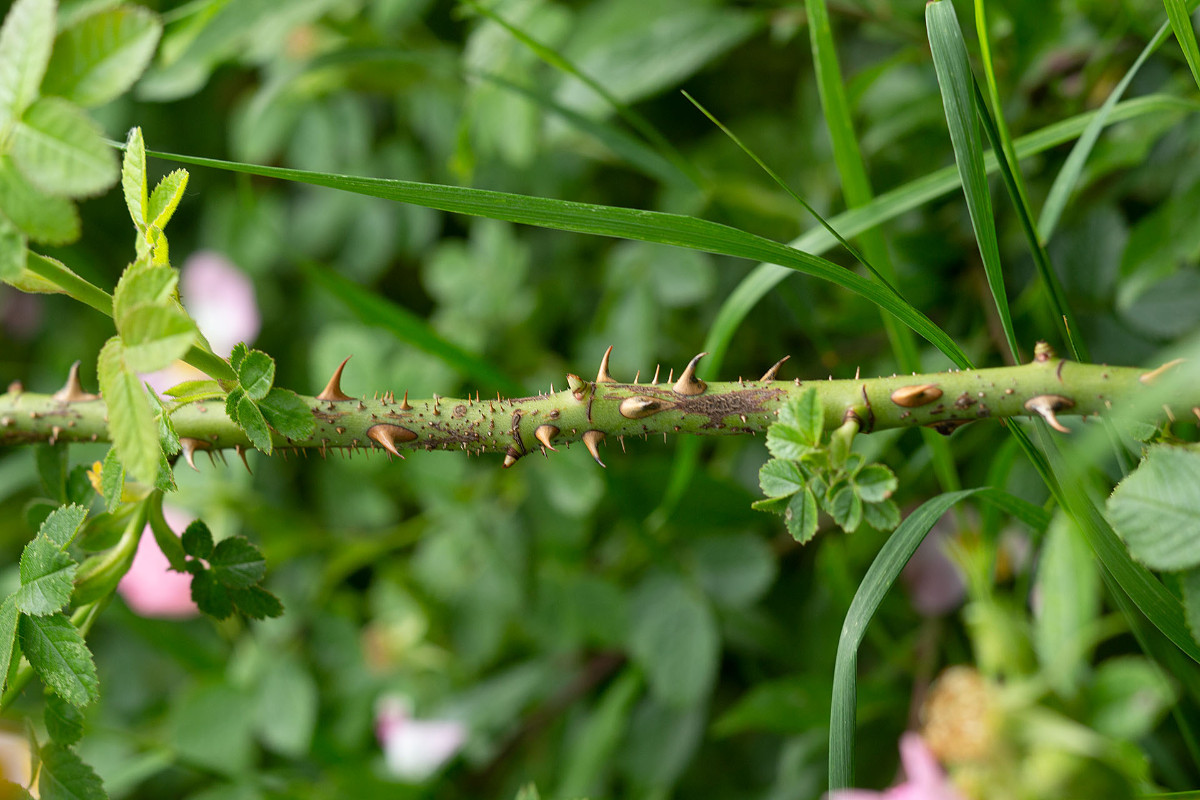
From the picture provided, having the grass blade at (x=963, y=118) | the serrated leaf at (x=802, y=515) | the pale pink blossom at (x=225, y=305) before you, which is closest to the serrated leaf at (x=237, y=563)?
the serrated leaf at (x=802, y=515)

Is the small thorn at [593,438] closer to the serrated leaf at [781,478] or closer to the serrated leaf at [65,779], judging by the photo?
the serrated leaf at [781,478]

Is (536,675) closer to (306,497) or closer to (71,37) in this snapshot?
(306,497)

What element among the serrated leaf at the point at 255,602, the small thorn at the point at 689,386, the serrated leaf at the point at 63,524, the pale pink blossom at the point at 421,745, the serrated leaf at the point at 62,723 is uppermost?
the small thorn at the point at 689,386

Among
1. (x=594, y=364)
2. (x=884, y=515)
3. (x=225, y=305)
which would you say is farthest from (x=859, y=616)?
(x=225, y=305)

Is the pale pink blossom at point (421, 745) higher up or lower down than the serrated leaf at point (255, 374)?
lower down

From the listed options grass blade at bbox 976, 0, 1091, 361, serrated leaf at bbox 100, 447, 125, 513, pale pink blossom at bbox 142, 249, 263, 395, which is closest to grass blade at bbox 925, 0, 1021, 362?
grass blade at bbox 976, 0, 1091, 361

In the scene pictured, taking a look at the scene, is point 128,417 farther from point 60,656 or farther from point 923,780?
point 923,780

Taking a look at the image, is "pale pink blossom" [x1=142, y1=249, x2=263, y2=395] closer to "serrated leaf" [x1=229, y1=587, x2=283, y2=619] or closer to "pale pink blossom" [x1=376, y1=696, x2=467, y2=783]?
"pale pink blossom" [x1=376, y1=696, x2=467, y2=783]
